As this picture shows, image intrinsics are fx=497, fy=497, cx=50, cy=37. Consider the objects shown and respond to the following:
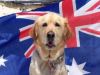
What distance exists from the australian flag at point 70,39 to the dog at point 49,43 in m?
0.81

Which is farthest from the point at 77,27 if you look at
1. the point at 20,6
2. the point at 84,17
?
the point at 20,6

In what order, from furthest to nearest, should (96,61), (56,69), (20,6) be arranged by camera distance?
(20,6), (96,61), (56,69)

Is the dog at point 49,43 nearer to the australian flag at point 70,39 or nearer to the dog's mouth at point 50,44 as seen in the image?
the dog's mouth at point 50,44

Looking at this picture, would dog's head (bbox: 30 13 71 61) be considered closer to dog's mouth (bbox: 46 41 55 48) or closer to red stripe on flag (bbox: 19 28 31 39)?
dog's mouth (bbox: 46 41 55 48)

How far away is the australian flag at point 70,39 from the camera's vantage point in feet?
25.0

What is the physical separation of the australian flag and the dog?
809 millimetres

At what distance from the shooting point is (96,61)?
7621mm

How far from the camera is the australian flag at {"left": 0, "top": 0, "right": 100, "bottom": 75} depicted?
7609 mm

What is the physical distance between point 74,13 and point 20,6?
4841mm

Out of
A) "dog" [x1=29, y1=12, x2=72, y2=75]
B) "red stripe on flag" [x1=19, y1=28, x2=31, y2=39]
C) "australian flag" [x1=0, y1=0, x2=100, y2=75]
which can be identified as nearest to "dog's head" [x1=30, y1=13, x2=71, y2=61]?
"dog" [x1=29, y1=12, x2=72, y2=75]

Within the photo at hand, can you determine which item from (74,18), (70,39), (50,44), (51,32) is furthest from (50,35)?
(74,18)

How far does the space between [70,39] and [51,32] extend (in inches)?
44.1

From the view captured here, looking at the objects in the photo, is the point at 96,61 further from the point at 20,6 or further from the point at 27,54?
the point at 20,6

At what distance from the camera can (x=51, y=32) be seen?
254 inches
